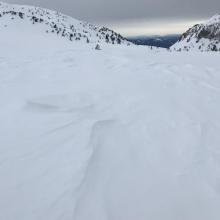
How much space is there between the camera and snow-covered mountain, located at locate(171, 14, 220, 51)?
6625 centimetres

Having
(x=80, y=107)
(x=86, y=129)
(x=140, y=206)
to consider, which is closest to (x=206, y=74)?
(x=80, y=107)

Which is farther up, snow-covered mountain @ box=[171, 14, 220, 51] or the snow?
the snow

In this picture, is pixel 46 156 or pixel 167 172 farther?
pixel 46 156

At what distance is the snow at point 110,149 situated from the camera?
11.7 ft

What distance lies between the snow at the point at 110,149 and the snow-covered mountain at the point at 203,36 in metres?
59.0

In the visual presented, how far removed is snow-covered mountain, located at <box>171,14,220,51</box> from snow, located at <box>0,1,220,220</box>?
194 feet

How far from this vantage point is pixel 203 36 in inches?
2783

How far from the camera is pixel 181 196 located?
3.75 m

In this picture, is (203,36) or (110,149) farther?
(203,36)

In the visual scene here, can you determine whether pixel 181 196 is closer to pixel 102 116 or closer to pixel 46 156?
pixel 46 156

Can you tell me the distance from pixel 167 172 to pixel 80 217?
119 centimetres

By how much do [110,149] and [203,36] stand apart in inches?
2743

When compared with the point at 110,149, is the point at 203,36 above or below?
below

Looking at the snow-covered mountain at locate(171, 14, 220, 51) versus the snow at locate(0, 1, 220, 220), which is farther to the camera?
the snow-covered mountain at locate(171, 14, 220, 51)
